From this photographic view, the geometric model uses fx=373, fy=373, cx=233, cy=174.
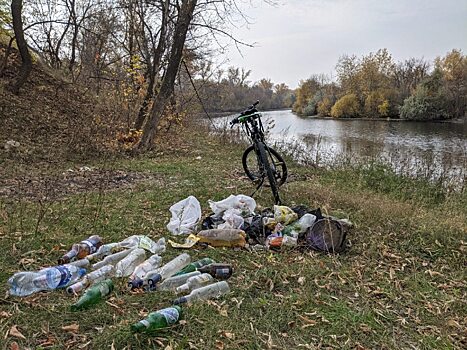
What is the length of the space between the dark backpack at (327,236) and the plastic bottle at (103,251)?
5.93 ft

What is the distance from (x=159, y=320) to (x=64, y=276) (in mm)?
952

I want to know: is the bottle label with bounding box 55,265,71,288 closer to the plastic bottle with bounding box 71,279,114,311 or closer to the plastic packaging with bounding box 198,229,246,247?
the plastic bottle with bounding box 71,279,114,311

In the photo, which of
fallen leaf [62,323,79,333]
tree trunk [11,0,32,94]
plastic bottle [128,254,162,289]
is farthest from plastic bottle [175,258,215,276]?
tree trunk [11,0,32,94]

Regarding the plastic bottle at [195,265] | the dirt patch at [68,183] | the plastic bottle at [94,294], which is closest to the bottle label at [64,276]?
the plastic bottle at [94,294]

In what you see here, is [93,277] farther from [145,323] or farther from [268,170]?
[268,170]

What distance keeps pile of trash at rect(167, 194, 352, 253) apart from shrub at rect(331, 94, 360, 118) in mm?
41898

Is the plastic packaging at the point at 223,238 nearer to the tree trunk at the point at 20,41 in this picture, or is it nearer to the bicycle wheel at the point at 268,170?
the bicycle wheel at the point at 268,170

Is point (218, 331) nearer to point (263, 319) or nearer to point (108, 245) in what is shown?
point (263, 319)

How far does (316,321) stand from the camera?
239 cm

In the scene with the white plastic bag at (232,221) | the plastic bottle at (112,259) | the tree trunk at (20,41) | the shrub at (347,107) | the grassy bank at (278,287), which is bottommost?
the grassy bank at (278,287)

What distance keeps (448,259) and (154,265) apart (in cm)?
271

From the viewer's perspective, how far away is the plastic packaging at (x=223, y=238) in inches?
140

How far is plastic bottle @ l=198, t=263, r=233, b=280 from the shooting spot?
288cm

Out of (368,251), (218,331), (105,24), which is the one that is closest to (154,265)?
(218,331)
